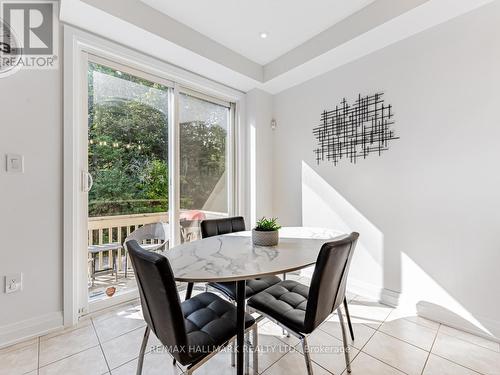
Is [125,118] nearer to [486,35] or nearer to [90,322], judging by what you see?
[90,322]

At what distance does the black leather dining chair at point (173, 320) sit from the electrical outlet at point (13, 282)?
1.30 meters

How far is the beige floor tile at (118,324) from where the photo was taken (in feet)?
6.10

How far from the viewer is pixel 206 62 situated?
2594mm

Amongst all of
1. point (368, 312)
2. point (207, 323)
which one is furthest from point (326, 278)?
point (368, 312)

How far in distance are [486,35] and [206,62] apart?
2.41m

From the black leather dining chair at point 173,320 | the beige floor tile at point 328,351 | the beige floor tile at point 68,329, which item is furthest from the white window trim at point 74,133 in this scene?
the beige floor tile at point 328,351

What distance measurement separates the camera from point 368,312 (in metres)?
2.18

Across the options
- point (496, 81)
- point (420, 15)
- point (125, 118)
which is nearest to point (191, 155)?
point (125, 118)

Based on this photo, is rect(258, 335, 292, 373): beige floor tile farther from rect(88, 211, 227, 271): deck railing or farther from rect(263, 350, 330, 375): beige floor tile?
rect(88, 211, 227, 271): deck railing

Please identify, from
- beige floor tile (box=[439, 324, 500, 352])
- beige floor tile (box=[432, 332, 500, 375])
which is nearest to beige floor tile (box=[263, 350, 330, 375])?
beige floor tile (box=[432, 332, 500, 375])

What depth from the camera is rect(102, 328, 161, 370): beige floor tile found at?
157 centimetres

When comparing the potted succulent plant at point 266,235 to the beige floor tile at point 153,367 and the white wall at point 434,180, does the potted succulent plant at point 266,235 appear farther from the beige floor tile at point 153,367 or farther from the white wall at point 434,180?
the white wall at point 434,180

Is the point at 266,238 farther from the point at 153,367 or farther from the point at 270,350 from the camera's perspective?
the point at 153,367

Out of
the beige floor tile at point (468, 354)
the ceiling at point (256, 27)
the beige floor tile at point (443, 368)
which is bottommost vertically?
the beige floor tile at point (443, 368)
